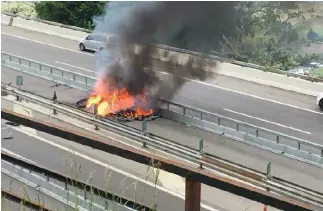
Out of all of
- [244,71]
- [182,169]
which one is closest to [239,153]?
[244,71]

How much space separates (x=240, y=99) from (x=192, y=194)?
60.1 ft

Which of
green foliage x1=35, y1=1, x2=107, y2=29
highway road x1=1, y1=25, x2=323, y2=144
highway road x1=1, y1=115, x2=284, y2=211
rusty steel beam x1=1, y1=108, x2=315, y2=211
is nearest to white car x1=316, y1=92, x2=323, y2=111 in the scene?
highway road x1=1, y1=25, x2=323, y2=144

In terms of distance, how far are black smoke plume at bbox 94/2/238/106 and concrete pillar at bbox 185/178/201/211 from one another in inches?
622

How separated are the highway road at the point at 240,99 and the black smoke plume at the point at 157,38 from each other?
41.9 inches

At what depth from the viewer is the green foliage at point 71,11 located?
31938 millimetres

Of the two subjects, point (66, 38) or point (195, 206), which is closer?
point (195, 206)

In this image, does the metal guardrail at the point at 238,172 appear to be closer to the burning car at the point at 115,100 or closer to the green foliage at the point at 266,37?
the burning car at the point at 115,100

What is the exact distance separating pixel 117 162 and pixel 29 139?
3.09 meters

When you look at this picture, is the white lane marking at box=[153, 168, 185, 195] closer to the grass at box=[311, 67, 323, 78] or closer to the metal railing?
the metal railing

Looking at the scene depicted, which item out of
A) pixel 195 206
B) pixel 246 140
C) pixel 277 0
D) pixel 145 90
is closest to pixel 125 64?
pixel 145 90

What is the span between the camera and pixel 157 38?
19.9 m

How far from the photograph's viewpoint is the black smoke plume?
751 inches

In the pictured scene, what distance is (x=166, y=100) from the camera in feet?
60.4

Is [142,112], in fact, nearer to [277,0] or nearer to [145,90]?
[145,90]
